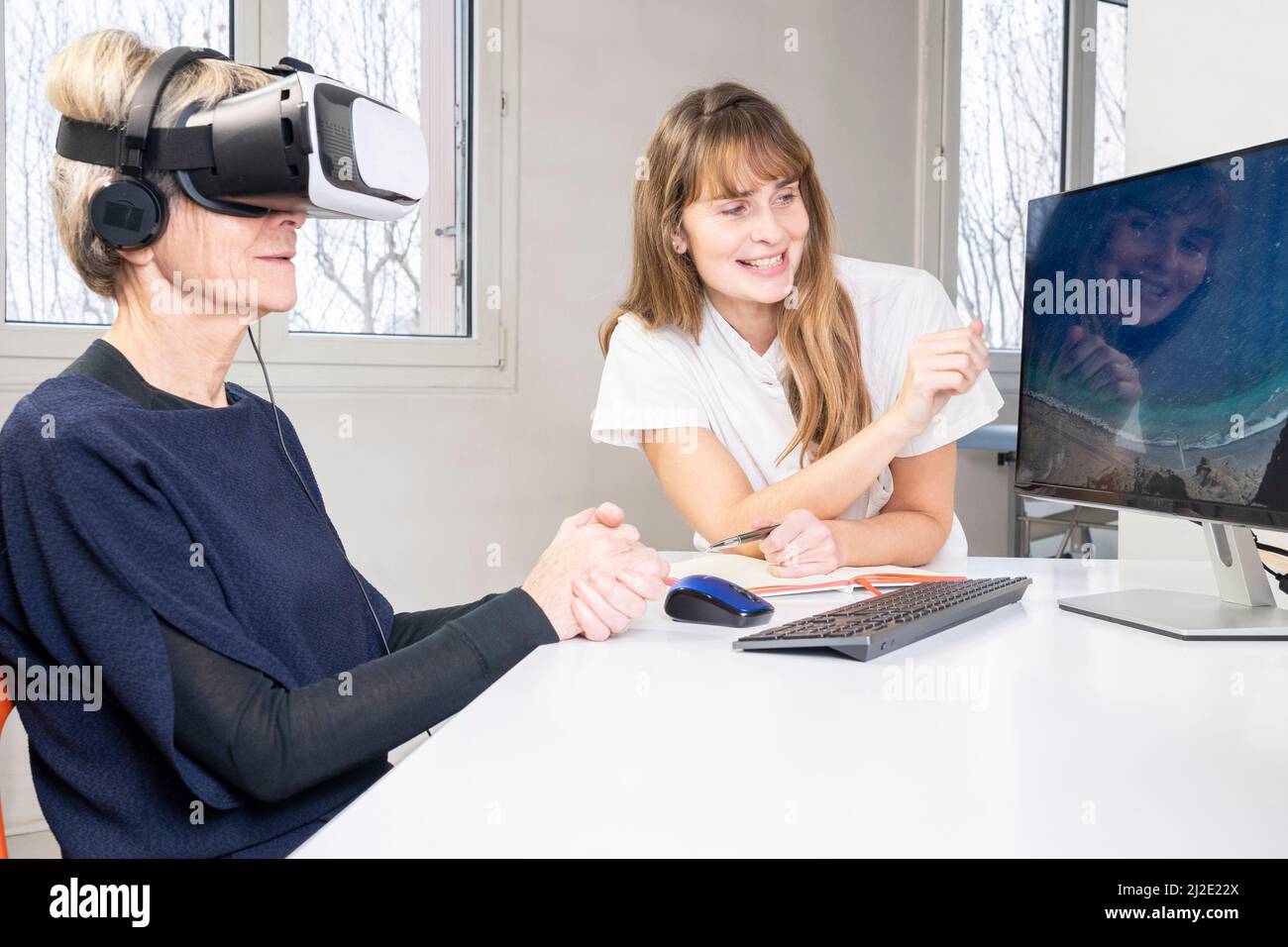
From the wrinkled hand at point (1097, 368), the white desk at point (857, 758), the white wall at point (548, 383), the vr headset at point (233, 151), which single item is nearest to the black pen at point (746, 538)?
the white desk at point (857, 758)

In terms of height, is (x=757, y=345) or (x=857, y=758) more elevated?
(x=757, y=345)

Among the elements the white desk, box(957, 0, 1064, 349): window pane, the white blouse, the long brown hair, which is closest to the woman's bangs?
the long brown hair

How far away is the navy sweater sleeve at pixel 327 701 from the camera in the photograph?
2.74 ft

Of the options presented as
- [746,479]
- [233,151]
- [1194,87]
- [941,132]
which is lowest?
[746,479]

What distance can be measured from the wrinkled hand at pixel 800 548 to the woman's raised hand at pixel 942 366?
0.22m

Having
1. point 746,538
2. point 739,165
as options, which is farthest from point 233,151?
point 739,165

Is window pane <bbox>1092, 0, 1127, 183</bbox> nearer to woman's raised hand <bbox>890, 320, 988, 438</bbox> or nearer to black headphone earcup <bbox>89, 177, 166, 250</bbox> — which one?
woman's raised hand <bbox>890, 320, 988, 438</bbox>

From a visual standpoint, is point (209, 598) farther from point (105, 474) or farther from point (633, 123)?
point (633, 123)

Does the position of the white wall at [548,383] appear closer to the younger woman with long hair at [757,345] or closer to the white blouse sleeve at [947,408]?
the younger woman with long hair at [757,345]

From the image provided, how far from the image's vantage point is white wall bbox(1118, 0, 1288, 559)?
1652 mm

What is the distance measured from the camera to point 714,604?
1.17m

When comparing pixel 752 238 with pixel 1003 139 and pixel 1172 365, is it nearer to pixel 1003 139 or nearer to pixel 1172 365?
pixel 1172 365

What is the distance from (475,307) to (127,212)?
6.58ft
